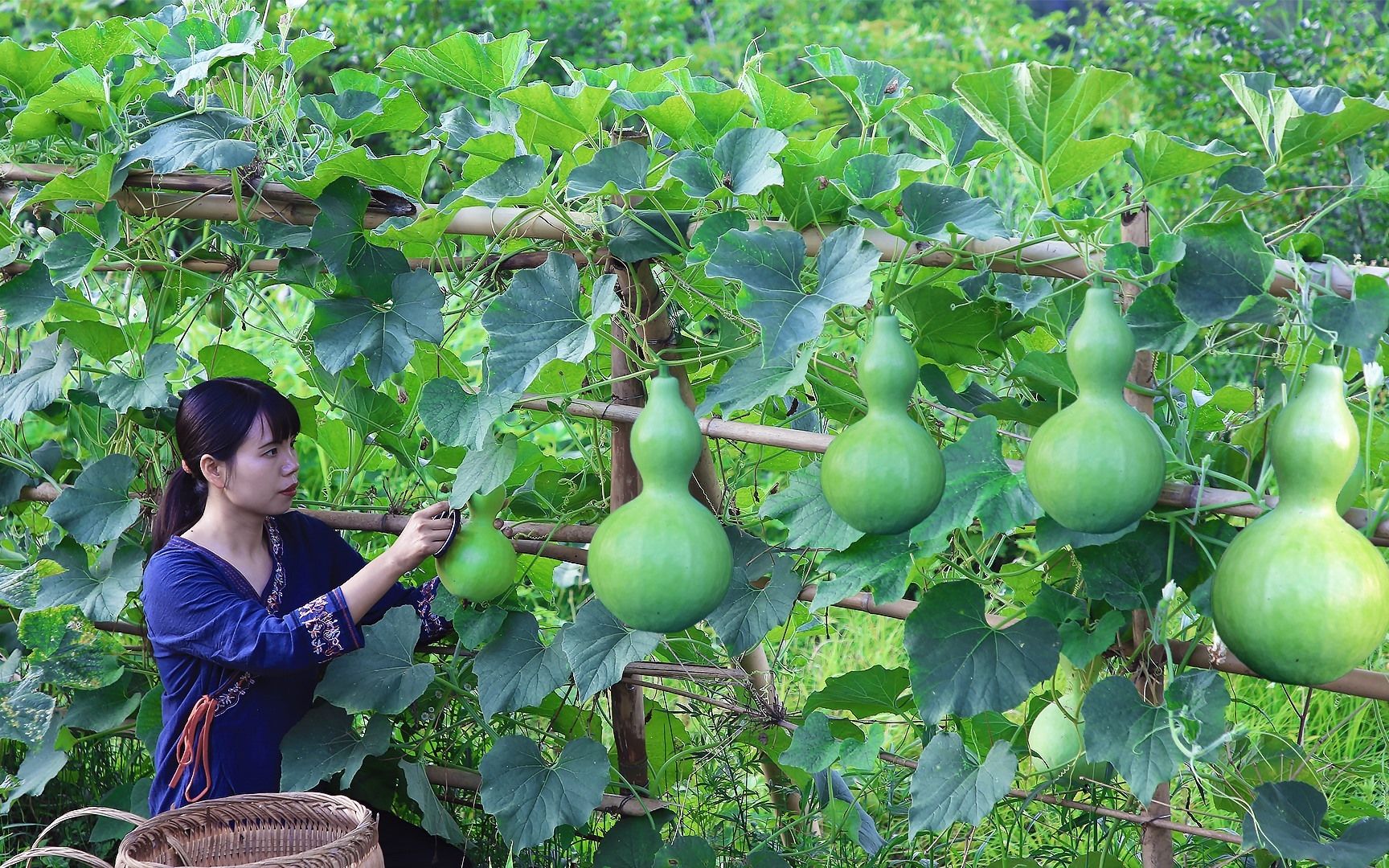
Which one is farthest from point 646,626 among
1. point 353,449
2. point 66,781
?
point 66,781

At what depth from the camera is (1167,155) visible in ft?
3.74

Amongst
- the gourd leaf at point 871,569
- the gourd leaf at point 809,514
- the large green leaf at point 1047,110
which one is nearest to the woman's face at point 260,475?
the gourd leaf at point 809,514

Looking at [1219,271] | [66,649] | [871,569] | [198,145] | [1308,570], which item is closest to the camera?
[1308,570]

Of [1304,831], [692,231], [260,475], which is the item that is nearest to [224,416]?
[260,475]

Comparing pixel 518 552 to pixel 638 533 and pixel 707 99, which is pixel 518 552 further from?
pixel 707 99

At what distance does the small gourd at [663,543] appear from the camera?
3.82ft

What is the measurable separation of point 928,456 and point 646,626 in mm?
315

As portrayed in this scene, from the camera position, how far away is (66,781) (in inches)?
100.0

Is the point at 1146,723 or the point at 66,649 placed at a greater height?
the point at 1146,723

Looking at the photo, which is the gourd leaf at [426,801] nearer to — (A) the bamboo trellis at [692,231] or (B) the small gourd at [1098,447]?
(A) the bamboo trellis at [692,231]

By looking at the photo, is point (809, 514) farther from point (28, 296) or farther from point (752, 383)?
point (28, 296)

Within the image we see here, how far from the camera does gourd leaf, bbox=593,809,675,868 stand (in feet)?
6.04

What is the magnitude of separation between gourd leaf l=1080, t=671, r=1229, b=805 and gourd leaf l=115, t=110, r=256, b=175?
1196 mm

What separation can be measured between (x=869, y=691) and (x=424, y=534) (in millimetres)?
632
